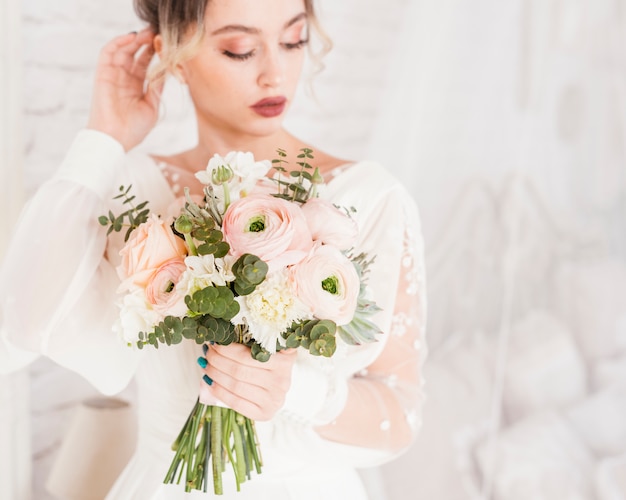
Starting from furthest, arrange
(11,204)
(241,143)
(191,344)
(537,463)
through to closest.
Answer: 1. (537,463)
2. (11,204)
3. (241,143)
4. (191,344)

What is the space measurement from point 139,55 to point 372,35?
45.7 inches

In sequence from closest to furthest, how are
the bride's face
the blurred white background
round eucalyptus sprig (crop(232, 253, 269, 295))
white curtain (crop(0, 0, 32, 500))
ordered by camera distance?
round eucalyptus sprig (crop(232, 253, 269, 295))
the bride's face
white curtain (crop(0, 0, 32, 500))
the blurred white background

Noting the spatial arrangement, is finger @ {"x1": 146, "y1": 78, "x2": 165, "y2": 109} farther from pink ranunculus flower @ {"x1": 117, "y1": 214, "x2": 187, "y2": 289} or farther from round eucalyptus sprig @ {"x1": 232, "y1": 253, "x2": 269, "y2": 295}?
round eucalyptus sprig @ {"x1": 232, "y1": 253, "x2": 269, "y2": 295}

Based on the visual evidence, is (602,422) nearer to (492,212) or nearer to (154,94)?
(492,212)

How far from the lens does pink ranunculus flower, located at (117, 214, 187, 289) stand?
1.07 meters

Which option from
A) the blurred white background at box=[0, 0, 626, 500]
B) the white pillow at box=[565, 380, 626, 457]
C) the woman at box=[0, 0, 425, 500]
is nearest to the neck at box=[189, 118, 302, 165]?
the woman at box=[0, 0, 425, 500]

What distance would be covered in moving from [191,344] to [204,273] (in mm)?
326

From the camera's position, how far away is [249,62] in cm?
133

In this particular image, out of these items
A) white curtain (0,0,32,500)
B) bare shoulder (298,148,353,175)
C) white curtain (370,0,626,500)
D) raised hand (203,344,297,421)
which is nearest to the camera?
raised hand (203,344,297,421)

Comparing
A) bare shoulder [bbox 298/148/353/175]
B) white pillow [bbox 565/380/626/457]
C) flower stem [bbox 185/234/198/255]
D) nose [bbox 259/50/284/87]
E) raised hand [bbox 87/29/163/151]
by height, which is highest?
nose [bbox 259/50/284/87]

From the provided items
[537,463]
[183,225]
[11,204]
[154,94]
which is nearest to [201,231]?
[183,225]

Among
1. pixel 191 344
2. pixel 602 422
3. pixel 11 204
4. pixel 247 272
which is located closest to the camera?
pixel 247 272

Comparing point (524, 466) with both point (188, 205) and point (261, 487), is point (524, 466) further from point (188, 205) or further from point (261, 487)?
point (188, 205)

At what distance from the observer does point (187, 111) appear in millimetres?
2061
